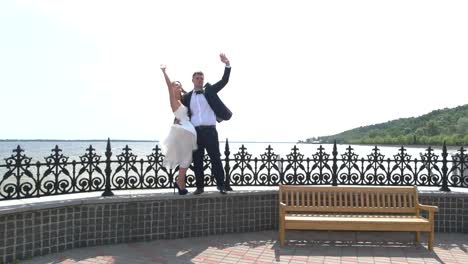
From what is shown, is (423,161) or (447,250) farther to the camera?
(423,161)

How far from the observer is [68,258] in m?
5.81

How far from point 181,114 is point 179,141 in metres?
0.44

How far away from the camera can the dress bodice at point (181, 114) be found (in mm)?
7008

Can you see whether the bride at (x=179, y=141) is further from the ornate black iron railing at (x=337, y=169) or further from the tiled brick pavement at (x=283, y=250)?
the tiled brick pavement at (x=283, y=250)

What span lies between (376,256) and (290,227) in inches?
50.5

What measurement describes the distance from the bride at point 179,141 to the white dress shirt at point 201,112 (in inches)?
6.3

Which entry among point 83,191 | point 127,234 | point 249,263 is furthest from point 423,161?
point 83,191

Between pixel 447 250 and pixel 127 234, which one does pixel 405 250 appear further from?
pixel 127 234

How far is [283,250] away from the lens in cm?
646

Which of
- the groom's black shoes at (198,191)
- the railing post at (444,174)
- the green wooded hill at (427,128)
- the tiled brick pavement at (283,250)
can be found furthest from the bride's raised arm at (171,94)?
the green wooded hill at (427,128)

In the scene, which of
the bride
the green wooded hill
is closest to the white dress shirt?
the bride

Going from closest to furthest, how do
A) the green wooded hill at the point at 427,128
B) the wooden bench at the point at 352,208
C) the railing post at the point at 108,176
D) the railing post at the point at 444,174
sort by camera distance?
the wooden bench at the point at 352,208, the railing post at the point at 108,176, the railing post at the point at 444,174, the green wooded hill at the point at 427,128

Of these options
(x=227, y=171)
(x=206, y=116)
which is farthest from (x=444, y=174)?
(x=206, y=116)

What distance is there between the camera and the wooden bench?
659cm
